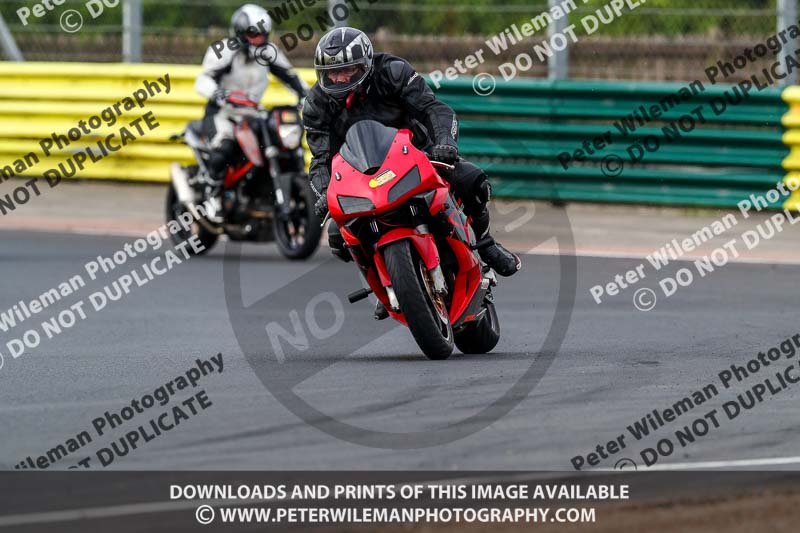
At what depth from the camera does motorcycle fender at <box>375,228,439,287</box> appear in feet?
25.4

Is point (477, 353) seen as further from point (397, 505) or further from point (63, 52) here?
point (63, 52)

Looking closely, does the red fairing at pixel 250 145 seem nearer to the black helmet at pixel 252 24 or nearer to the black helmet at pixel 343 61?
the black helmet at pixel 252 24

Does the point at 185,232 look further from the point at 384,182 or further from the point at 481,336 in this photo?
the point at 384,182

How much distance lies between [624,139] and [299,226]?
13.1ft

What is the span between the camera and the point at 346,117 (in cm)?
845

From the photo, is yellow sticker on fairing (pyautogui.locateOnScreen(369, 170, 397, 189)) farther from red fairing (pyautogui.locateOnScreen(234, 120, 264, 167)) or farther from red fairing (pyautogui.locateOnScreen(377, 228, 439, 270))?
red fairing (pyautogui.locateOnScreen(234, 120, 264, 167))

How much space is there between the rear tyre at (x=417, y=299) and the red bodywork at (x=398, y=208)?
8cm

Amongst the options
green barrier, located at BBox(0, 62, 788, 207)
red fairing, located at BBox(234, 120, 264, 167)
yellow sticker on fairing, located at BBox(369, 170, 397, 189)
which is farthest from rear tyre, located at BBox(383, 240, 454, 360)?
green barrier, located at BBox(0, 62, 788, 207)

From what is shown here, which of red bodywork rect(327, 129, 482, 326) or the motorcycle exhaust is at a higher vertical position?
the motorcycle exhaust

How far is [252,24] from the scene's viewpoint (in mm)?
13680

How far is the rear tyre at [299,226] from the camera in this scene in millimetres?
13039

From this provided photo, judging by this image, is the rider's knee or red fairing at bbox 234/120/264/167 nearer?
the rider's knee

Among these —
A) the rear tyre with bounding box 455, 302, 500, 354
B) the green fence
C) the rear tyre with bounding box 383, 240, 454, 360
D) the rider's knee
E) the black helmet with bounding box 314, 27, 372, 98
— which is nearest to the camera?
the rear tyre with bounding box 383, 240, 454, 360

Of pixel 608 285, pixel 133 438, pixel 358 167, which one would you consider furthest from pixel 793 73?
pixel 133 438
